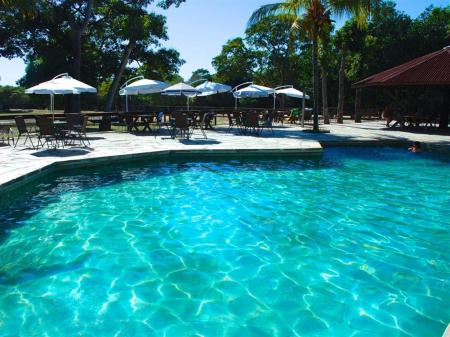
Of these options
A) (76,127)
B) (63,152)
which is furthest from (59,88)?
(63,152)

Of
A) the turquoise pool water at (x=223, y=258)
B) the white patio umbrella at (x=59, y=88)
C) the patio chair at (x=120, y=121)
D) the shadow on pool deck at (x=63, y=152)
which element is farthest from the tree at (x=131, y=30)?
the turquoise pool water at (x=223, y=258)

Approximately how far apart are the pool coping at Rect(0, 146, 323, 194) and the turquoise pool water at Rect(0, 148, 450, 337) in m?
0.30

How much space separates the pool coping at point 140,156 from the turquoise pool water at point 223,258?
0.30 meters

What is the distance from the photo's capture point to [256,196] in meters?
8.12

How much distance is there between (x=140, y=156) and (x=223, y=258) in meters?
6.38

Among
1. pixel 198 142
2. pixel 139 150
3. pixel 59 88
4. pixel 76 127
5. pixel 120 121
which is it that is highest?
pixel 59 88

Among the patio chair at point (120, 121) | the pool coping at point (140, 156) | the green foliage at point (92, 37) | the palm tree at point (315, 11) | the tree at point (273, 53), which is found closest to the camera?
the pool coping at point (140, 156)

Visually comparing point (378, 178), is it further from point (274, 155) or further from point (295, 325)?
point (295, 325)

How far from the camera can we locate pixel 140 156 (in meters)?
11.0

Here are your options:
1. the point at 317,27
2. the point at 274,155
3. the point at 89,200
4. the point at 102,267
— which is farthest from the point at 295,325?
the point at 317,27

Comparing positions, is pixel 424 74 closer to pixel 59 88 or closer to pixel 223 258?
pixel 59 88

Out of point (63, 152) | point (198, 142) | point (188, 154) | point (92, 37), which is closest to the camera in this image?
point (63, 152)

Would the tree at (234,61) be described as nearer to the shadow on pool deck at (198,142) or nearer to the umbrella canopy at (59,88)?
the shadow on pool deck at (198,142)

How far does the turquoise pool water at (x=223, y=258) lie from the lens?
3812 mm
